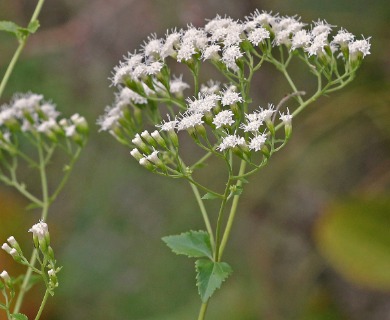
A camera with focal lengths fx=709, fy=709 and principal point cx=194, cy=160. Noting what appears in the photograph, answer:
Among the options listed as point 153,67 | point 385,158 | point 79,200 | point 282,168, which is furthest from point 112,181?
point 153,67

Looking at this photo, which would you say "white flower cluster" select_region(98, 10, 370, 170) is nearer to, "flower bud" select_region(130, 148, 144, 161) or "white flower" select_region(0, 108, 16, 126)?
"flower bud" select_region(130, 148, 144, 161)

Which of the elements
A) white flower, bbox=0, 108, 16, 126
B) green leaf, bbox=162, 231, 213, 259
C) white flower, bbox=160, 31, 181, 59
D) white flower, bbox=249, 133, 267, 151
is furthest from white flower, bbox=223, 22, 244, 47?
white flower, bbox=0, 108, 16, 126

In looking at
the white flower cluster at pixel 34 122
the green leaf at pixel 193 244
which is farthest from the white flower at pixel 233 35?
the white flower cluster at pixel 34 122

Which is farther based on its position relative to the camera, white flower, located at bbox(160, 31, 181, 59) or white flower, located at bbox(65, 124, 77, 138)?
white flower, located at bbox(65, 124, 77, 138)

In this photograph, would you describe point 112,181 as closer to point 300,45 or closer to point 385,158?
point 385,158

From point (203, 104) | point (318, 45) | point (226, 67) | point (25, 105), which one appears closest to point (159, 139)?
point (203, 104)

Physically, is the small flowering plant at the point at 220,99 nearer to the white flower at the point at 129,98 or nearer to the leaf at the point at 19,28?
the white flower at the point at 129,98
